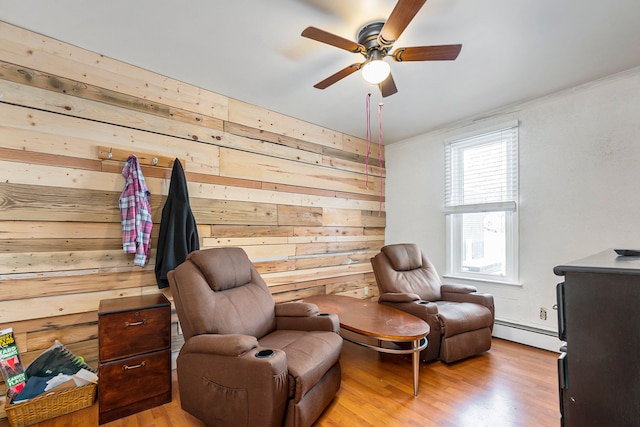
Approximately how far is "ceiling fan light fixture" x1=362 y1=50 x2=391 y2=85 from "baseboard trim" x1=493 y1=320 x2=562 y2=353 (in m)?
2.97

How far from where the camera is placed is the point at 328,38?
180 cm

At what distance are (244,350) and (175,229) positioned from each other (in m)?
1.28

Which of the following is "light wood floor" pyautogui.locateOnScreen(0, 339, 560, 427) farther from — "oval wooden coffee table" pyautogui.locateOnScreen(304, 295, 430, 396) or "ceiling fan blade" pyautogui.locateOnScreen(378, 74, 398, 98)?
"ceiling fan blade" pyautogui.locateOnScreen(378, 74, 398, 98)

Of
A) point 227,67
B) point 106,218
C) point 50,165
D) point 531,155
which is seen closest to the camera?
point 50,165

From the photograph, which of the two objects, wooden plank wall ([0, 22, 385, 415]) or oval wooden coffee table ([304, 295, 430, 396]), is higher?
wooden plank wall ([0, 22, 385, 415])

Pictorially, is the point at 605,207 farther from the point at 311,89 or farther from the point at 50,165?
the point at 50,165

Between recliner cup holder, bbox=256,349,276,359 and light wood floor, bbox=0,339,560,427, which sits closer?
recliner cup holder, bbox=256,349,276,359

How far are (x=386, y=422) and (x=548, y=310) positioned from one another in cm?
222

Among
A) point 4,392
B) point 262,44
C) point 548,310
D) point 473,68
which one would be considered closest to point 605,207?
point 548,310

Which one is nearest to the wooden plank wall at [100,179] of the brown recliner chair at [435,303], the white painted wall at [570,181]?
the brown recliner chair at [435,303]

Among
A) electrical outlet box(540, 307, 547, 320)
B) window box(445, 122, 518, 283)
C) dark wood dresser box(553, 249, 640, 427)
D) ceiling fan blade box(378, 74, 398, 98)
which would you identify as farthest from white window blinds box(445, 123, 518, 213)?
dark wood dresser box(553, 249, 640, 427)

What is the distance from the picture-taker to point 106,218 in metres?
2.35

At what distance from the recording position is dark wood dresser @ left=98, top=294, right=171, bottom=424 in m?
1.92

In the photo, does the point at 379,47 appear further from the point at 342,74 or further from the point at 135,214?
the point at 135,214
